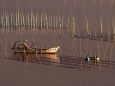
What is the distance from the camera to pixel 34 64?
13.1 meters

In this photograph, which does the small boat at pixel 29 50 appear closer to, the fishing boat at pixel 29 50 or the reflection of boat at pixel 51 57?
the fishing boat at pixel 29 50

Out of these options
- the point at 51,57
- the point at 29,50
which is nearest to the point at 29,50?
the point at 29,50

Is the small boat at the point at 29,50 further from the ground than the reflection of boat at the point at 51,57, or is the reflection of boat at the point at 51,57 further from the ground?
the small boat at the point at 29,50

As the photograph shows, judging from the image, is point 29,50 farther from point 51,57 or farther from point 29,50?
point 51,57

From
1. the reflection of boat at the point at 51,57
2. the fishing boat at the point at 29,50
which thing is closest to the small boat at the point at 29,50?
the fishing boat at the point at 29,50

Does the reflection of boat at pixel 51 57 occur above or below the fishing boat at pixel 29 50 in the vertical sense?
below

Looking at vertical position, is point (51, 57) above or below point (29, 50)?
below

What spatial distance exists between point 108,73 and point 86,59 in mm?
2458

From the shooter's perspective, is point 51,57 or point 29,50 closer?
point 51,57

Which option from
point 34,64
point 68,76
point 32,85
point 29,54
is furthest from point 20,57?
point 32,85

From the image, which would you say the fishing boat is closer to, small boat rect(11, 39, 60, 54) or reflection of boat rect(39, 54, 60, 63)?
small boat rect(11, 39, 60, 54)

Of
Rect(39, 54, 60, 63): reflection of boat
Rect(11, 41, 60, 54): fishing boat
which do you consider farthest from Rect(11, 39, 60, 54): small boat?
Rect(39, 54, 60, 63): reflection of boat

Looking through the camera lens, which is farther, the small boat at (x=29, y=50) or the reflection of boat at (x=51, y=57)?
the small boat at (x=29, y=50)

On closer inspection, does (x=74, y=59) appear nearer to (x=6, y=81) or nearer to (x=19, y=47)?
(x=19, y=47)
